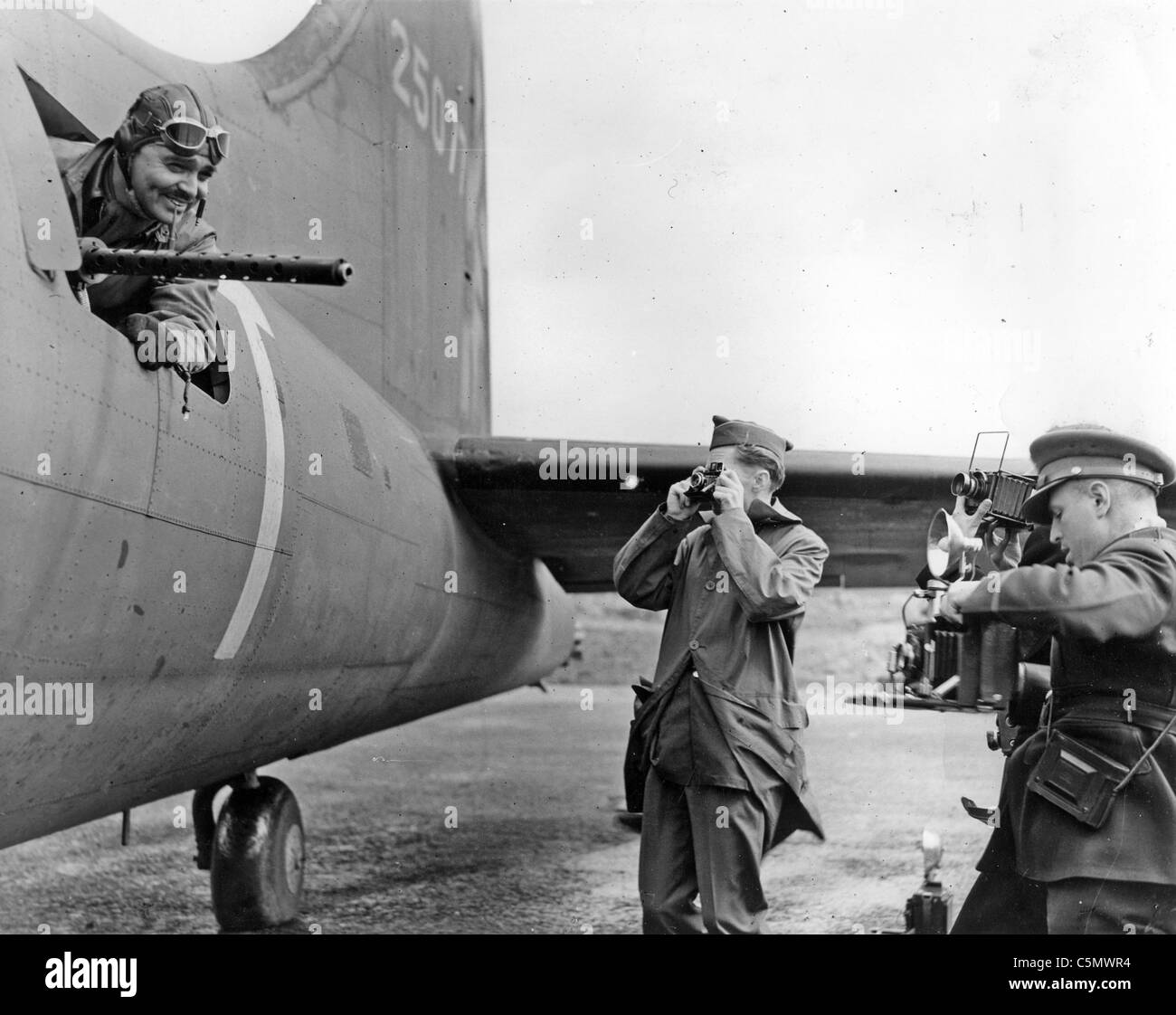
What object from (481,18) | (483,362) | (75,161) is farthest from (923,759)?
(75,161)

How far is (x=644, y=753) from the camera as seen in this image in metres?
3.34

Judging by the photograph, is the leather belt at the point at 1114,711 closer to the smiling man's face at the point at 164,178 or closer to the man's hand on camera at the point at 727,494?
the man's hand on camera at the point at 727,494

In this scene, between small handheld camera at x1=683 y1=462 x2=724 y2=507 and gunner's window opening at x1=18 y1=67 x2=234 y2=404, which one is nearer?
gunner's window opening at x1=18 y1=67 x2=234 y2=404

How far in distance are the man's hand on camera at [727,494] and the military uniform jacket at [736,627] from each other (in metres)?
0.03

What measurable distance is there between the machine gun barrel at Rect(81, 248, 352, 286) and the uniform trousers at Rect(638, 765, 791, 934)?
1.69m

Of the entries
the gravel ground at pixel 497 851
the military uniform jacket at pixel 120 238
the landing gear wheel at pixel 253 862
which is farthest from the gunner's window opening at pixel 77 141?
the landing gear wheel at pixel 253 862

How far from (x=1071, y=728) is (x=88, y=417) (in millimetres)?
2445

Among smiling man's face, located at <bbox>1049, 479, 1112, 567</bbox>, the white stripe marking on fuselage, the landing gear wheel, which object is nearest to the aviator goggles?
the white stripe marking on fuselage

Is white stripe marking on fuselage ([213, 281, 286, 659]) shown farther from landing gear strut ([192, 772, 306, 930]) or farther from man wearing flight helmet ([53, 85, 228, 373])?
landing gear strut ([192, 772, 306, 930])

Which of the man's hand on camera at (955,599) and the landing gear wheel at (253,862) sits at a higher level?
the man's hand on camera at (955,599)

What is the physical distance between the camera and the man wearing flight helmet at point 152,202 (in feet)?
8.91

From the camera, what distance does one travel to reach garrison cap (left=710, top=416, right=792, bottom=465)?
3477 mm
